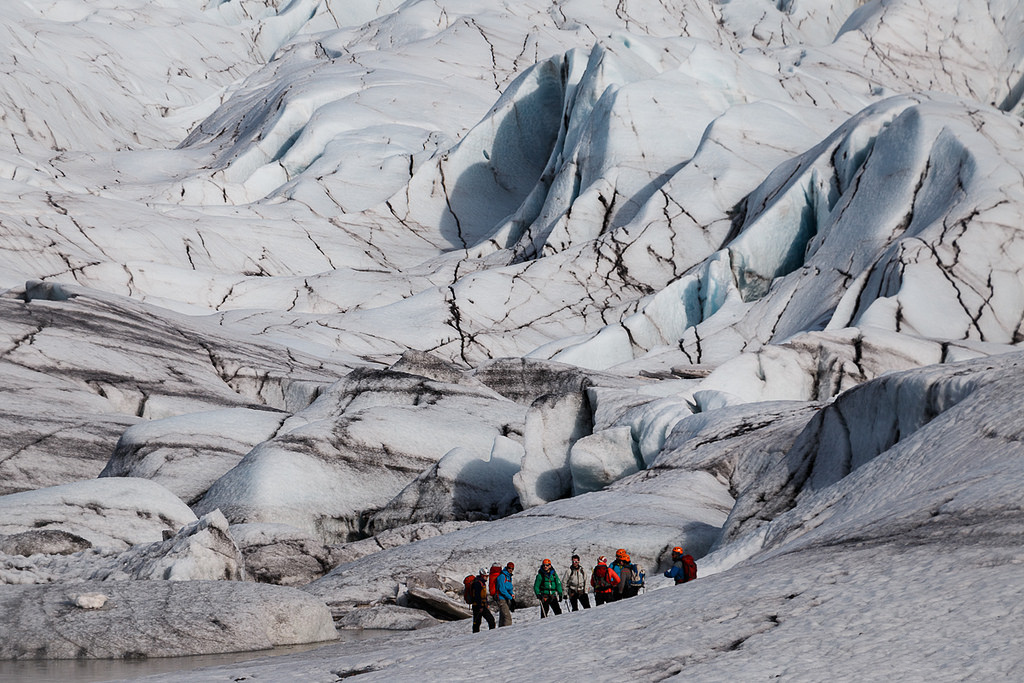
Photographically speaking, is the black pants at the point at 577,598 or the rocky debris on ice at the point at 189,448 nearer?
the black pants at the point at 577,598

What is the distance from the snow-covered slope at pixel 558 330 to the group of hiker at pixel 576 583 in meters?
0.41

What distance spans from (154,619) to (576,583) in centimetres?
289

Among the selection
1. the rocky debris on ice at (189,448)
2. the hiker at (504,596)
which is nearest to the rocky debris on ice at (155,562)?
the hiker at (504,596)

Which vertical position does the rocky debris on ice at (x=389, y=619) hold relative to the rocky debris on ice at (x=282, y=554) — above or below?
below

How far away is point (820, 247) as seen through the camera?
1842cm

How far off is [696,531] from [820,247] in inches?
402

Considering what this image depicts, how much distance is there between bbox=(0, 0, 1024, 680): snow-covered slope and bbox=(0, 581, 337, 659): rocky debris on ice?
174 mm

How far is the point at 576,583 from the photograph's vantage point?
737 cm

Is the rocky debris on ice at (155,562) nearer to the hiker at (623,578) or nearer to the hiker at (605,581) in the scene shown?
the hiker at (605,581)

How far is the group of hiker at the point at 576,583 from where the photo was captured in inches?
279

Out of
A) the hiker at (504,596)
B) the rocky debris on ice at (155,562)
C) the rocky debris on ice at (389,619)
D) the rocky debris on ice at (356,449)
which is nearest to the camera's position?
the hiker at (504,596)

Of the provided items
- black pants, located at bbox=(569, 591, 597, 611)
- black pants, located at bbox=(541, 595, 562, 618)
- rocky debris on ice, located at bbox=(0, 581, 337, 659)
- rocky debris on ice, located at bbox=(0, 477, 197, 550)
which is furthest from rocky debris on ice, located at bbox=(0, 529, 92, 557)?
black pants, located at bbox=(569, 591, 597, 611)

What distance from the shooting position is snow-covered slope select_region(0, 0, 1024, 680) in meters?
5.57

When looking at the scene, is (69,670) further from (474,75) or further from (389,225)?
(474,75)
